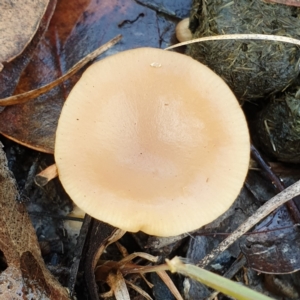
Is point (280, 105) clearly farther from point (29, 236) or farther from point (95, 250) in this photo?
point (29, 236)

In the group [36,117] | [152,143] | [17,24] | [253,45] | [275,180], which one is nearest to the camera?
[152,143]

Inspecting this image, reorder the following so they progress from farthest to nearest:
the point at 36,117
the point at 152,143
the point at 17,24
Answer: the point at 36,117
the point at 17,24
the point at 152,143

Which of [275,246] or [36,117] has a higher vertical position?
[36,117]

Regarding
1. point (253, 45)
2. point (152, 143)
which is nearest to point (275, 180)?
point (253, 45)

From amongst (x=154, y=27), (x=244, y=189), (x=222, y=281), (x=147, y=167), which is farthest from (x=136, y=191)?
(x=154, y=27)

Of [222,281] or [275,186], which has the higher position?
[222,281]

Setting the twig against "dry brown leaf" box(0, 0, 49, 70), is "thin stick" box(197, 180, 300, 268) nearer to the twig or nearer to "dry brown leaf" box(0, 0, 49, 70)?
the twig

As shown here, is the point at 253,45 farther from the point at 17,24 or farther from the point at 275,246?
the point at 17,24
